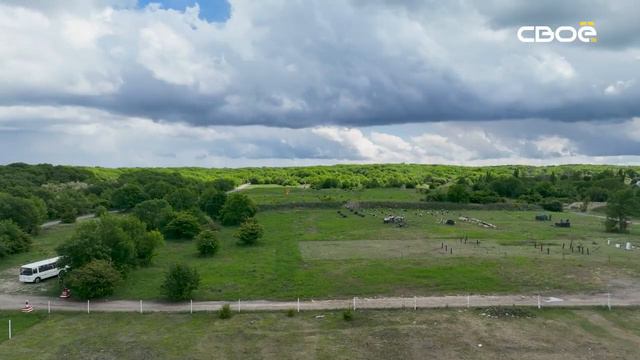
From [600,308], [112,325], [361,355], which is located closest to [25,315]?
[112,325]

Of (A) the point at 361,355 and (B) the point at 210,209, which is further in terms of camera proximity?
(B) the point at 210,209

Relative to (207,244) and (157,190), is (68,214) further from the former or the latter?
(207,244)

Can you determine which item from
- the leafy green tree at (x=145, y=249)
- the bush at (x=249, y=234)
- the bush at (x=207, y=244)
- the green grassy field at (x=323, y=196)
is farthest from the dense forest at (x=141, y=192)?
the leafy green tree at (x=145, y=249)

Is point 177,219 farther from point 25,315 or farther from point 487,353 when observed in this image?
point 487,353

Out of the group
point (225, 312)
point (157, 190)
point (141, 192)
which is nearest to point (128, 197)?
point (141, 192)

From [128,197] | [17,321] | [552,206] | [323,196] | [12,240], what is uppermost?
[128,197]

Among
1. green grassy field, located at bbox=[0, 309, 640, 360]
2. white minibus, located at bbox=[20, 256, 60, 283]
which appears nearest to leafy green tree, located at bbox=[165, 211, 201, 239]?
white minibus, located at bbox=[20, 256, 60, 283]

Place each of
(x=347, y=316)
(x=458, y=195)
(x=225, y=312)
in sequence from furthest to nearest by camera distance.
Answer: (x=458, y=195) < (x=225, y=312) < (x=347, y=316)
